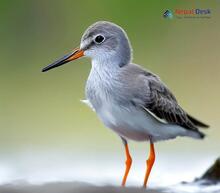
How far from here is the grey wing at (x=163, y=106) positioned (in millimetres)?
9633

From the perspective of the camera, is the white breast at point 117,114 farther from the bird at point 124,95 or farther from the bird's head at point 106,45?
the bird's head at point 106,45

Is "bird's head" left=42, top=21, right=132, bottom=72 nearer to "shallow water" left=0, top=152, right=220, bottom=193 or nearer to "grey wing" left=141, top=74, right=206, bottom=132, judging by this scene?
"grey wing" left=141, top=74, right=206, bottom=132

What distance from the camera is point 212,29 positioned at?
16188 millimetres

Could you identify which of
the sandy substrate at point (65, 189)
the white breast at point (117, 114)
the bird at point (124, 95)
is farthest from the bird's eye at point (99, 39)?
the sandy substrate at point (65, 189)

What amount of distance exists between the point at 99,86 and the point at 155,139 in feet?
2.95

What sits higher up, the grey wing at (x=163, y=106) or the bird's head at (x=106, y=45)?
Answer: the bird's head at (x=106, y=45)

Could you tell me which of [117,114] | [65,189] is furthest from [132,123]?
[65,189]

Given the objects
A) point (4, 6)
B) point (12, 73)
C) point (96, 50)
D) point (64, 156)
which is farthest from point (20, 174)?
point (4, 6)

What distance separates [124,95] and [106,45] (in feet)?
2.58

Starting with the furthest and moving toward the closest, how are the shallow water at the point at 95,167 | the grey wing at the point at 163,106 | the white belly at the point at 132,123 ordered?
1. the shallow water at the point at 95,167
2. the grey wing at the point at 163,106
3. the white belly at the point at 132,123

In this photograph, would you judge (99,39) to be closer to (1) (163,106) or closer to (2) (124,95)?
(2) (124,95)

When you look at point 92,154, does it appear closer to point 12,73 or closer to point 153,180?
point 153,180

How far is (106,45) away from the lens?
9.86 meters

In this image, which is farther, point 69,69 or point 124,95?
point 69,69
